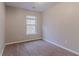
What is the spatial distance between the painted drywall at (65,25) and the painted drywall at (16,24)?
154 centimetres

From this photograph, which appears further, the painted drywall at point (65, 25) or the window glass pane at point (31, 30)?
the window glass pane at point (31, 30)

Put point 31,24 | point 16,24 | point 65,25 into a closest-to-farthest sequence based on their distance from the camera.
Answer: point 65,25
point 16,24
point 31,24

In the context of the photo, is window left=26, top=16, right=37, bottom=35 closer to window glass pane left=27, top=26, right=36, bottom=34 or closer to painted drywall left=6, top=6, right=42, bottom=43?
window glass pane left=27, top=26, right=36, bottom=34

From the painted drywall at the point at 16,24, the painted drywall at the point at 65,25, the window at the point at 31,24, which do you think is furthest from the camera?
the window at the point at 31,24

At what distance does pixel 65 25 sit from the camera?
3586 mm

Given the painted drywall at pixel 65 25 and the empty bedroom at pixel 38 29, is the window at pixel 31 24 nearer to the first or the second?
the empty bedroom at pixel 38 29

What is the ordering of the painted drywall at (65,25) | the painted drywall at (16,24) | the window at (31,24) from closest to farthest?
the painted drywall at (65,25) < the painted drywall at (16,24) < the window at (31,24)

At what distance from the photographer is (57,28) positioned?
4.15 m

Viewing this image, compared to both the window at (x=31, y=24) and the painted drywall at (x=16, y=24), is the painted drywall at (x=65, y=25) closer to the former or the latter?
the window at (x=31, y=24)

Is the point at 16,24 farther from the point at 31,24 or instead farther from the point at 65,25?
the point at 65,25

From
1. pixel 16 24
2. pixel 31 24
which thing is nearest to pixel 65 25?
pixel 31 24

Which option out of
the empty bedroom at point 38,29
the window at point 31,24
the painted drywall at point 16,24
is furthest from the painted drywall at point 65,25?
the painted drywall at point 16,24

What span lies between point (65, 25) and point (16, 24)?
8.95 feet

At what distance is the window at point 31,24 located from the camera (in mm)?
5492
